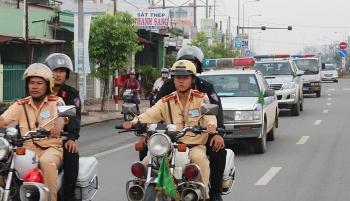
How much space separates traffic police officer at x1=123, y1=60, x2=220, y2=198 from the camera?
6.97 m

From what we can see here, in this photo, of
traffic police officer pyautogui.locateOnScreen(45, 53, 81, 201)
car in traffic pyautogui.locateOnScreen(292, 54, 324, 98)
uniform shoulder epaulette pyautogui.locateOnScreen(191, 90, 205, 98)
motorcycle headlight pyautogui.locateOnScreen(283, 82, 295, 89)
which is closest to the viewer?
traffic police officer pyautogui.locateOnScreen(45, 53, 81, 201)

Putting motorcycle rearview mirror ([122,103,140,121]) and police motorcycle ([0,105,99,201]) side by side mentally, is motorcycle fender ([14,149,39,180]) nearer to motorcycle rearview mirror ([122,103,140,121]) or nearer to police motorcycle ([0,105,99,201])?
police motorcycle ([0,105,99,201])

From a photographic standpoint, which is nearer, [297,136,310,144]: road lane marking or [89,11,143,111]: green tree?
[297,136,310,144]: road lane marking

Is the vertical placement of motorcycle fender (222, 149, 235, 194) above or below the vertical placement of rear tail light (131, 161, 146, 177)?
below

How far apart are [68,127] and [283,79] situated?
1726cm

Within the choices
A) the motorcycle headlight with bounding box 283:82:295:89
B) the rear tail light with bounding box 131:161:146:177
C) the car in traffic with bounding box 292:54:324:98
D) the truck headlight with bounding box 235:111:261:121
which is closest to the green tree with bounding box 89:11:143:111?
the motorcycle headlight with bounding box 283:82:295:89

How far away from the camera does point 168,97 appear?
7176mm

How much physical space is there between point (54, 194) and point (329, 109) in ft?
68.1

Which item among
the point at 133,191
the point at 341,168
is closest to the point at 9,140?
the point at 133,191

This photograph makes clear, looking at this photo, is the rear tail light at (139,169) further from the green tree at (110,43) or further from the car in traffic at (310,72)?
the car in traffic at (310,72)

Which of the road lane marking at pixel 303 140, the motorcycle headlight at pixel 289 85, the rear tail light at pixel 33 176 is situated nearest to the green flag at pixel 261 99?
the road lane marking at pixel 303 140

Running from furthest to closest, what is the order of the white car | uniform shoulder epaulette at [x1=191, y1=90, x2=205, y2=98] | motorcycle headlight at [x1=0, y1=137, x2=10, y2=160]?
the white car < uniform shoulder epaulette at [x1=191, y1=90, x2=205, y2=98] < motorcycle headlight at [x1=0, y1=137, x2=10, y2=160]

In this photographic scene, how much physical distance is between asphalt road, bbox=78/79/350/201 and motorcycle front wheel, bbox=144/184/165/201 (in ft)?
10.4

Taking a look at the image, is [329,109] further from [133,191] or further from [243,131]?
[133,191]
